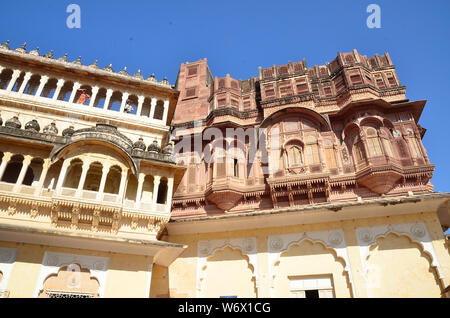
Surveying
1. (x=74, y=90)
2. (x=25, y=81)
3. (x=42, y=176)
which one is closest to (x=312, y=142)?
(x=74, y=90)

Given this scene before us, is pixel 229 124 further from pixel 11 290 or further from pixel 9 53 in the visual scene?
pixel 11 290

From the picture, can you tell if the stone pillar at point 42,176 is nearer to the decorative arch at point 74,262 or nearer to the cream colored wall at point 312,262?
the decorative arch at point 74,262

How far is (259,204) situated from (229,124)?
5517 millimetres

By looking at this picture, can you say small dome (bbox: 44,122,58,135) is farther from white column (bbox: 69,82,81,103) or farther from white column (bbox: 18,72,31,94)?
white column (bbox: 18,72,31,94)

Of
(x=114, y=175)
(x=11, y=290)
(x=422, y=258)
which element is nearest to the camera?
(x=11, y=290)

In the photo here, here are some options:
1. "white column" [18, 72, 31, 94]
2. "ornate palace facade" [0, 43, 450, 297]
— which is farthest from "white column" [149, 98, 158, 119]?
"white column" [18, 72, 31, 94]

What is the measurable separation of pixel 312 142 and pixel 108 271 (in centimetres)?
1257

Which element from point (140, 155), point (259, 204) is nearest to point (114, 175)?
point (140, 155)

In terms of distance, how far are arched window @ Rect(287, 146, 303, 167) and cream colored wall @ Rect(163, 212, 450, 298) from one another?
4.49 m

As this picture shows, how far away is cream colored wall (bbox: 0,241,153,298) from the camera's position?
35.2ft

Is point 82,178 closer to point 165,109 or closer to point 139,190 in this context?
point 139,190

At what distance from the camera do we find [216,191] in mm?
17781
